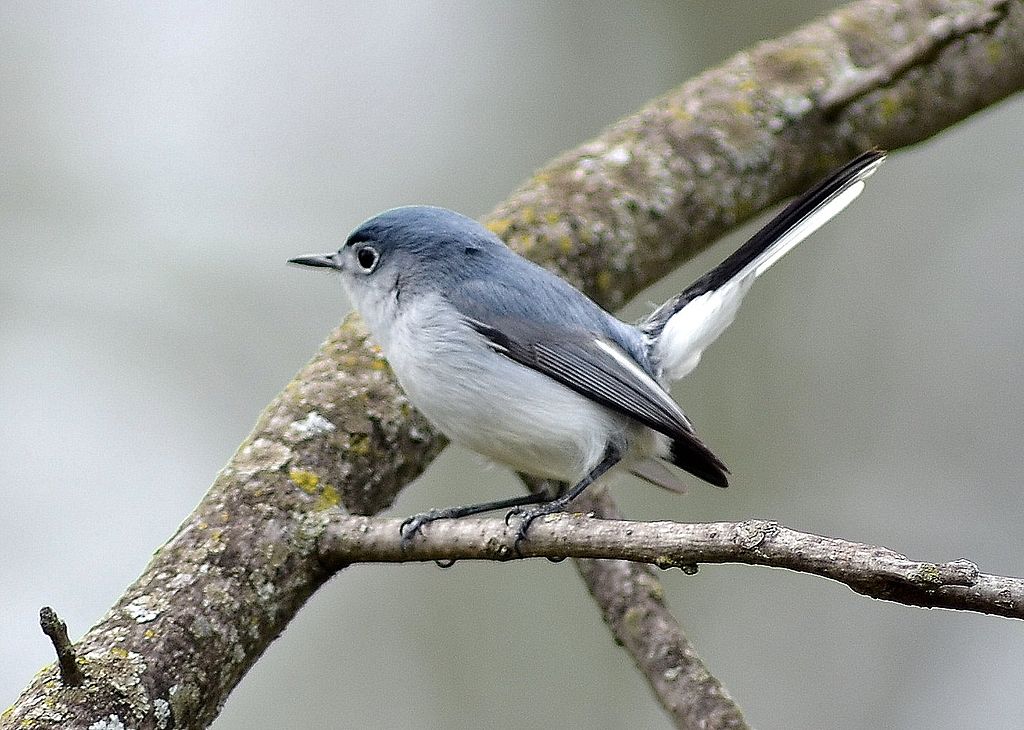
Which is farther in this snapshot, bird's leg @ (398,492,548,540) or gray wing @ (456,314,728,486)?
gray wing @ (456,314,728,486)

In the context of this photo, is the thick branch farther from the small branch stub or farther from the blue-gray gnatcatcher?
the small branch stub

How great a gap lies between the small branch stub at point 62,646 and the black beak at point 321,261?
1.53 metres

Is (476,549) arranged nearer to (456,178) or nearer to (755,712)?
(755,712)

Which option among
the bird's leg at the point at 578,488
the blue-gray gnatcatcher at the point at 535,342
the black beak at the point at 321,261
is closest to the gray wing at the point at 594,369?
the blue-gray gnatcatcher at the point at 535,342

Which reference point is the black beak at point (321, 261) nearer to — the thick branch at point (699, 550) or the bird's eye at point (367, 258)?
the bird's eye at point (367, 258)

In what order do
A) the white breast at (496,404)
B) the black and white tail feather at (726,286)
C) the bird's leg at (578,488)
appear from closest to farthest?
the bird's leg at (578,488) → the white breast at (496,404) → the black and white tail feather at (726,286)

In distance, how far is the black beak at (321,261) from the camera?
313cm

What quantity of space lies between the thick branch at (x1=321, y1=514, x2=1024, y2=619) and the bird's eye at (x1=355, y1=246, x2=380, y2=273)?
94cm

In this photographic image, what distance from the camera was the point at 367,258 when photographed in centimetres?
307

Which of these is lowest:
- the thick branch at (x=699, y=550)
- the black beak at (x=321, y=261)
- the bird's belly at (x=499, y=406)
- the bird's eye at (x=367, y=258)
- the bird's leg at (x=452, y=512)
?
the thick branch at (x=699, y=550)

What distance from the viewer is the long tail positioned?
2.90 meters

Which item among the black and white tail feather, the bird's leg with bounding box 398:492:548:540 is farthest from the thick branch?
the black and white tail feather

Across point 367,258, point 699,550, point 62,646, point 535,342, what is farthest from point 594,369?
point 62,646

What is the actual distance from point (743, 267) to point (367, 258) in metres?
1.09
